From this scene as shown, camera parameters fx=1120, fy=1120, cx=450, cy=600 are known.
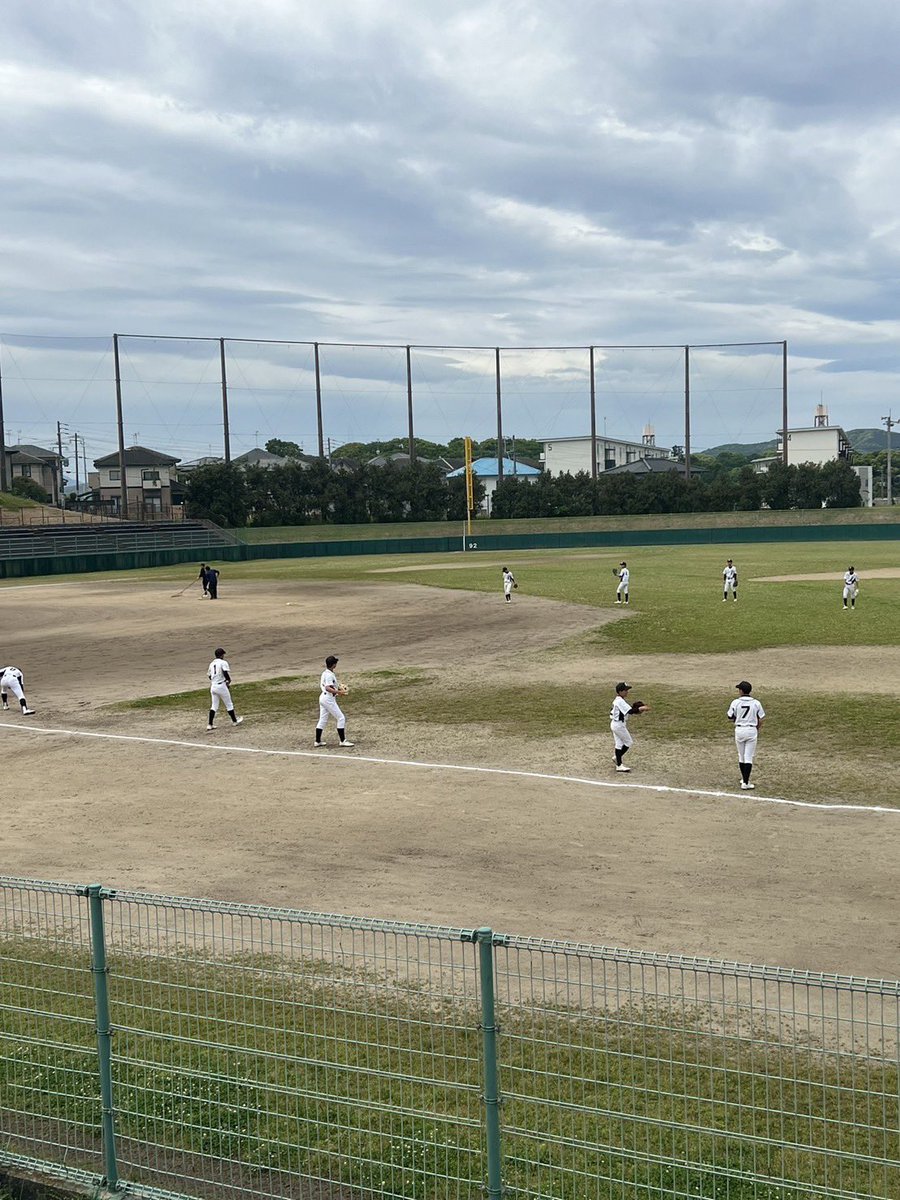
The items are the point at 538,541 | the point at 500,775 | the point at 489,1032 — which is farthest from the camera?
the point at 538,541

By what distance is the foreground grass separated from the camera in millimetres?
6055

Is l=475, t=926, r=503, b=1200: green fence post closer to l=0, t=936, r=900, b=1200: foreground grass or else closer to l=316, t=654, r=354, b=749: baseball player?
l=0, t=936, r=900, b=1200: foreground grass

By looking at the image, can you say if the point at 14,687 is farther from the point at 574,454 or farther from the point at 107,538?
the point at 574,454

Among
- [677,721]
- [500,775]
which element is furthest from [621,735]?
[677,721]

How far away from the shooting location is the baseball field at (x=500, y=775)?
38.8ft

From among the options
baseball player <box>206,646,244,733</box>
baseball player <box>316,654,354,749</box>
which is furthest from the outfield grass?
baseball player <box>316,654,354,749</box>

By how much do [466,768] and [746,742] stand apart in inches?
177

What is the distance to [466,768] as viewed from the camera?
18297 millimetres

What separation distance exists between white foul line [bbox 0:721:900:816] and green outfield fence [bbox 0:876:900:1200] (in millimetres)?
6890

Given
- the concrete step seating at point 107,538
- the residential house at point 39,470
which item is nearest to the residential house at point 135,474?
the residential house at point 39,470

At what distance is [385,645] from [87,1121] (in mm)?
26201

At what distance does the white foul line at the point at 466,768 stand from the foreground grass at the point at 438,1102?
23.4ft

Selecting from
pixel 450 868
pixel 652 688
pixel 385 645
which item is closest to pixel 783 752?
pixel 652 688

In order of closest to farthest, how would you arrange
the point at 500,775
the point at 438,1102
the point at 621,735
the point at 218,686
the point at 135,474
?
the point at 438,1102, the point at 500,775, the point at 621,735, the point at 218,686, the point at 135,474
